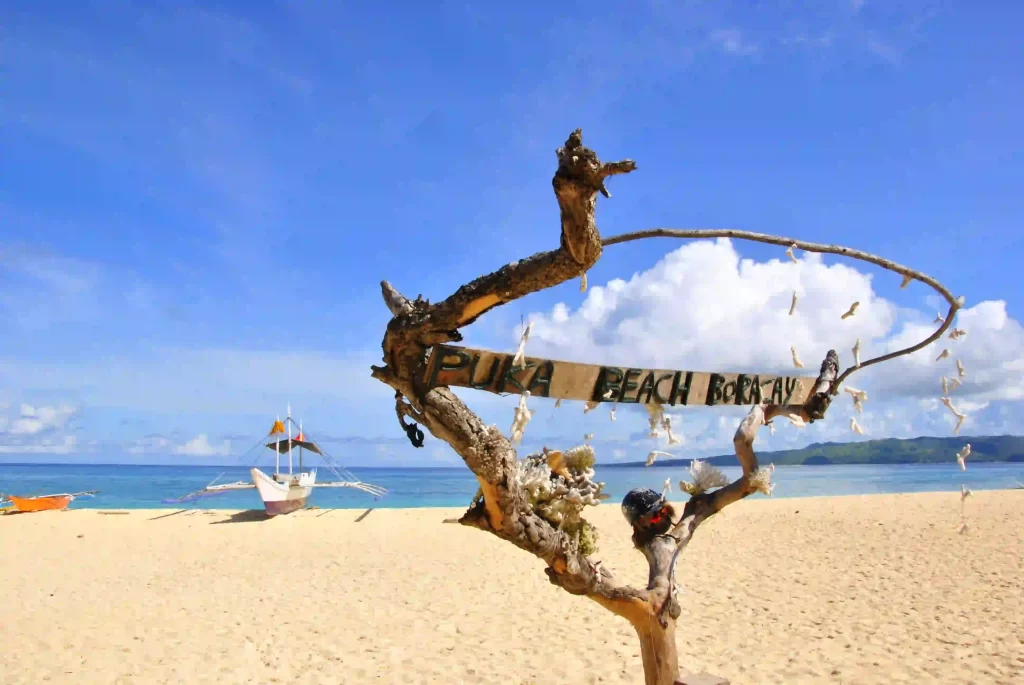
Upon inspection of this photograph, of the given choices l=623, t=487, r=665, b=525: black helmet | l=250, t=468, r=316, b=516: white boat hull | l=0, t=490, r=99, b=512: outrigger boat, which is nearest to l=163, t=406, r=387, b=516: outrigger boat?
l=250, t=468, r=316, b=516: white boat hull

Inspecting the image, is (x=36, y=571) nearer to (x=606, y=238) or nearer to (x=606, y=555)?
(x=606, y=555)

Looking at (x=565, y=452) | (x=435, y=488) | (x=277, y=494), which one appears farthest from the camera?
(x=435, y=488)

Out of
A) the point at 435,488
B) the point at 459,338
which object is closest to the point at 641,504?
the point at 459,338

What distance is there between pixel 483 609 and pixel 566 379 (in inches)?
306

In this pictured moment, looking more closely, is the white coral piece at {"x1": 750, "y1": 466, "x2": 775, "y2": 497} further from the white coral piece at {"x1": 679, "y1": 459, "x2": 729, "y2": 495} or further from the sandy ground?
the sandy ground

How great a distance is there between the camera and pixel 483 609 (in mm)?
9516

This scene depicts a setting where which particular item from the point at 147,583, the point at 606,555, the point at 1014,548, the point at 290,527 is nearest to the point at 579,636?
the point at 606,555

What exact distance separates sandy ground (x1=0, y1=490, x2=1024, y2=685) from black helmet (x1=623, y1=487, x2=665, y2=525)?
387 centimetres

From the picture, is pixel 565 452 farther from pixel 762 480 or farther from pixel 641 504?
pixel 762 480

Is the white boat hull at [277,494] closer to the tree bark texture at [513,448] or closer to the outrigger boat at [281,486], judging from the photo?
the outrigger boat at [281,486]

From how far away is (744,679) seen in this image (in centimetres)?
661

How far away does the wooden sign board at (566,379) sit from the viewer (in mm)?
2494

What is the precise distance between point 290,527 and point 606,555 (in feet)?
31.7

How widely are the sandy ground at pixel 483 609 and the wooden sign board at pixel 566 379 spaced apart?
4662 millimetres
